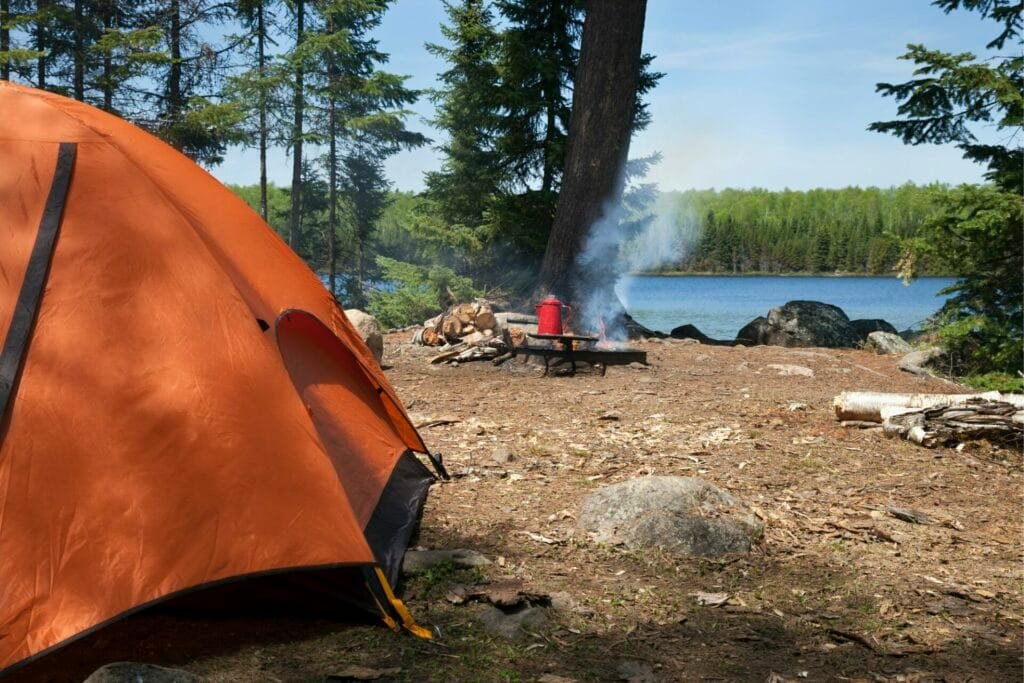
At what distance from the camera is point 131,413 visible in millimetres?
3514

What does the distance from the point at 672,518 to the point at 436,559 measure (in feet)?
4.31

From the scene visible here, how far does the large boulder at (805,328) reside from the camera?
14.4 metres

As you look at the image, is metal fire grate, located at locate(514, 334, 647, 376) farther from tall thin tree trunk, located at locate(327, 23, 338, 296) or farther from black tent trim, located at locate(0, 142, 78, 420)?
tall thin tree trunk, located at locate(327, 23, 338, 296)

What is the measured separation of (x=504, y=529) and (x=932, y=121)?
9.61m

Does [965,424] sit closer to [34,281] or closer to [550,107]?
[34,281]

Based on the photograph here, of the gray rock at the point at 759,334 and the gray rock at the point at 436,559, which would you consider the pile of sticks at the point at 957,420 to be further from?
the gray rock at the point at 759,334

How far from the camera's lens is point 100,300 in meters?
3.67

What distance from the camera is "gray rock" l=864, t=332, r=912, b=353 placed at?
534 inches

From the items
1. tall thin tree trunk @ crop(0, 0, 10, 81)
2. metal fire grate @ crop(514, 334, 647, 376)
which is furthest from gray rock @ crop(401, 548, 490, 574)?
tall thin tree trunk @ crop(0, 0, 10, 81)

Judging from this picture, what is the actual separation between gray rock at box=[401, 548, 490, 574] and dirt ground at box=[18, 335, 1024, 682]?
7 centimetres

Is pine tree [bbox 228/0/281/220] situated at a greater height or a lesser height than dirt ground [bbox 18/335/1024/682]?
greater

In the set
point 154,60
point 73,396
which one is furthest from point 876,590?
point 154,60

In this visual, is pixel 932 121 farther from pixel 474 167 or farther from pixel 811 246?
pixel 811 246

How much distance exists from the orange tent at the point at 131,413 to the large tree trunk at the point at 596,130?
26.9ft
